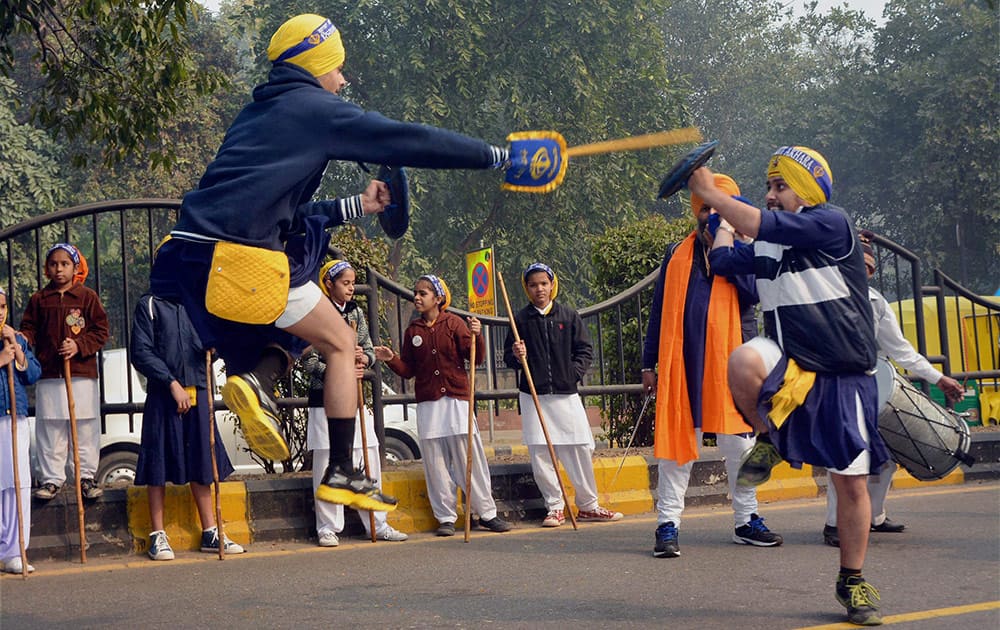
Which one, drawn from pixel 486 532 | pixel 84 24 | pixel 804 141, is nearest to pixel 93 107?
pixel 84 24

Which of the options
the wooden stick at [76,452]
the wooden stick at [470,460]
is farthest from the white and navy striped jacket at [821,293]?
the wooden stick at [76,452]

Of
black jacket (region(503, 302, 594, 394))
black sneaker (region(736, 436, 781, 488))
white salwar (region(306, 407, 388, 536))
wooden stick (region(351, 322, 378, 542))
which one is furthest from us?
black jacket (region(503, 302, 594, 394))

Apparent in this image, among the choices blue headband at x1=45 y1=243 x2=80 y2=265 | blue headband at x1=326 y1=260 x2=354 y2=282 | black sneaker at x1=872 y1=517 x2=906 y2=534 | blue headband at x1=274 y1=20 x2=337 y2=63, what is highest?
blue headband at x1=274 y1=20 x2=337 y2=63

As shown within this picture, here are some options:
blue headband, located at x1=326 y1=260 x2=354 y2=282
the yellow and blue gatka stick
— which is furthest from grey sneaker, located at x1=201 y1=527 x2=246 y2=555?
the yellow and blue gatka stick

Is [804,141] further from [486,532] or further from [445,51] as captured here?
[486,532]

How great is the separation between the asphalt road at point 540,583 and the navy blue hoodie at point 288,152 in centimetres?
214

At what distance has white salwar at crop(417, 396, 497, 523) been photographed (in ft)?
30.3

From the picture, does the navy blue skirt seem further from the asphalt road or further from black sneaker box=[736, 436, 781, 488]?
black sneaker box=[736, 436, 781, 488]

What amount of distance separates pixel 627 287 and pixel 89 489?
5.48 meters

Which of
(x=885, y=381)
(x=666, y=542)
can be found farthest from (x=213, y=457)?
(x=885, y=381)

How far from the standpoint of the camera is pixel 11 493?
7949 millimetres

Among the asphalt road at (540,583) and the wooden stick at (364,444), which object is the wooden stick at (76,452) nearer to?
the asphalt road at (540,583)

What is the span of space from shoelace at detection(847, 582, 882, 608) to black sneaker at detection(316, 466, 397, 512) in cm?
214

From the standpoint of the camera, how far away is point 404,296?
9875mm
